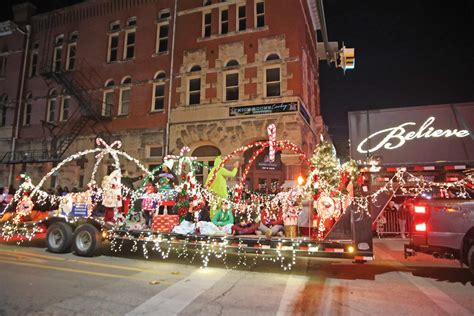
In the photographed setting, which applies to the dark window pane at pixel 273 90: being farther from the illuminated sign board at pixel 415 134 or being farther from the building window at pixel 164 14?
the building window at pixel 164 14

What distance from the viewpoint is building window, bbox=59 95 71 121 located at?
21.4m

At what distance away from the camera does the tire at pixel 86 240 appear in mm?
7918

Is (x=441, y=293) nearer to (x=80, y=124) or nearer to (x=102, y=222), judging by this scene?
(x=102, y=222)

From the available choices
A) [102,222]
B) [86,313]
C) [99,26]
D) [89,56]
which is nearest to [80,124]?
[89,56]

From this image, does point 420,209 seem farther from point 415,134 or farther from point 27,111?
point 27,111

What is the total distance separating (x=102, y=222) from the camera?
807 cm

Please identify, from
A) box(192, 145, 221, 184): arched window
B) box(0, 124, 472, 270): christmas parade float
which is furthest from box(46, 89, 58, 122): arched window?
box(0, 124, 472, 270): christmas parade float

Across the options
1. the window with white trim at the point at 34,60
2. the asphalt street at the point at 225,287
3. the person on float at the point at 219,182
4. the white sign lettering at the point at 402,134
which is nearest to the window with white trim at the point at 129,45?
the window with white trim at the point at 34,60

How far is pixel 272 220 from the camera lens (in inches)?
301

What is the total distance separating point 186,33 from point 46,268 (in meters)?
15.4

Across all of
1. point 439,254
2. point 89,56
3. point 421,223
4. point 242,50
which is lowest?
point 439,254

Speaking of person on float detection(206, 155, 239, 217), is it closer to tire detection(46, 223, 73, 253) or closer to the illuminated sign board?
tire detection(46, 223, 73, 253)

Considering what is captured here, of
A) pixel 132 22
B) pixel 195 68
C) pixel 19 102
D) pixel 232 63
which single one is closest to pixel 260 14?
pixel 232 63

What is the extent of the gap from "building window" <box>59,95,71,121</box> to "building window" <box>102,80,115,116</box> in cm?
304
